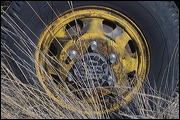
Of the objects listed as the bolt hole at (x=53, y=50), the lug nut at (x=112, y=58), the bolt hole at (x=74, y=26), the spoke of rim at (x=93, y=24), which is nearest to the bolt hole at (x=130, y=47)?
the lug nut at (x=112, y=58)

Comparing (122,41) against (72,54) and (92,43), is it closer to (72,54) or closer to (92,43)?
(92,43)

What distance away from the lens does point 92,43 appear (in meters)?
2.51

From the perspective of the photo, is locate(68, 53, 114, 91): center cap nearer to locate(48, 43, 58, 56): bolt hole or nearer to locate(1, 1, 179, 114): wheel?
locate(1, 1, 179, 114): wheel

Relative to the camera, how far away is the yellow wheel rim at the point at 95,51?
8.14ft

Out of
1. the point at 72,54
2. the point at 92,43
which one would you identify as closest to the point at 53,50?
the point at 72,54

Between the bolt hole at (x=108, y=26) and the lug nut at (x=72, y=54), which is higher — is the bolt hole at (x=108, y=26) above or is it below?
above

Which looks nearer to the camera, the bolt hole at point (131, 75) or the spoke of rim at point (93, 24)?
the spoke of rim at point (93, 24)

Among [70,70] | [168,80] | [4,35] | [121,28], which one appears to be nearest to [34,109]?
[70,70]

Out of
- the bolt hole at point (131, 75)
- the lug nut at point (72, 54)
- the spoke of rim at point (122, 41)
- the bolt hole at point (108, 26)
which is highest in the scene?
the bolt hole at point (108, 26)

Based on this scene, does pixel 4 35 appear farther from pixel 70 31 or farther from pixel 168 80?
pixel 168 80

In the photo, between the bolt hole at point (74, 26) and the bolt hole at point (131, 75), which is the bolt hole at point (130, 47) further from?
the bolt hole at point (74, 26)

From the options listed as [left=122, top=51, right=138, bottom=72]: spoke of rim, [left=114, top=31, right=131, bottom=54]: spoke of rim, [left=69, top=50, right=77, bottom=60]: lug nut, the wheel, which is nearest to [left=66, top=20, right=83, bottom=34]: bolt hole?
the wheel

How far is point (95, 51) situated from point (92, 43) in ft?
0.21

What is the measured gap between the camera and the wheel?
8.14 ft
